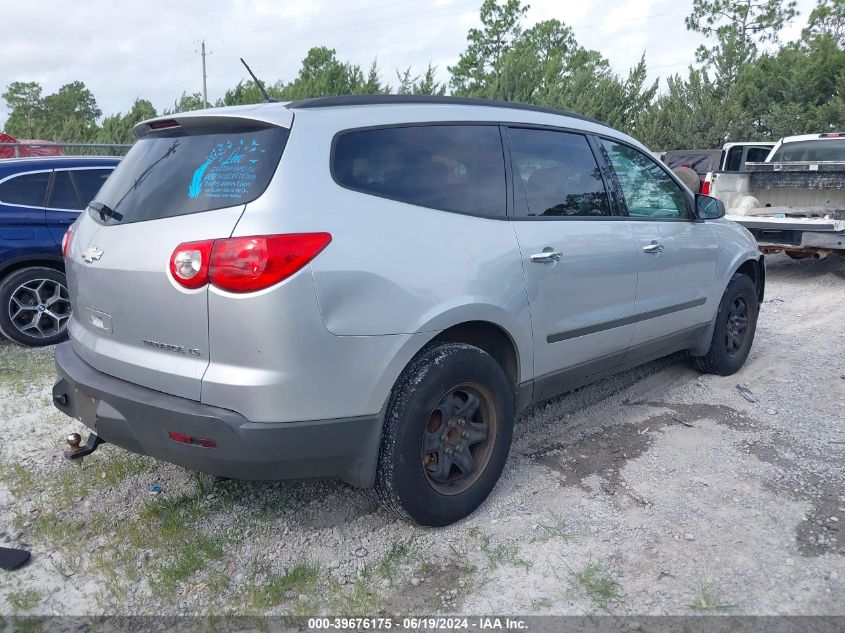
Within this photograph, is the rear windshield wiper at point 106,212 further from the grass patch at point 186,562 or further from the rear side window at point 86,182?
the rear side window at point 86,182

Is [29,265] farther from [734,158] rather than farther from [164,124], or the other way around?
[734,158]

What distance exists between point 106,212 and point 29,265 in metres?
3.73

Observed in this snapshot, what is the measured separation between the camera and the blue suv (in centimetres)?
607

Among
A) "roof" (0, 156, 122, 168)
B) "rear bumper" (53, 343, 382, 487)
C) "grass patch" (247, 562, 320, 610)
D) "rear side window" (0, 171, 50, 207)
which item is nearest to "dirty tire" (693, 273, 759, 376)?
"rear bumper" (53, 343, 382, 487)

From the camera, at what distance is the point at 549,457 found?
3904mm

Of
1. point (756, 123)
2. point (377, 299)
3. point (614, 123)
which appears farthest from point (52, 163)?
point (756, 123)

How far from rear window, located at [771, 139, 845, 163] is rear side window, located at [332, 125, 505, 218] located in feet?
30.0

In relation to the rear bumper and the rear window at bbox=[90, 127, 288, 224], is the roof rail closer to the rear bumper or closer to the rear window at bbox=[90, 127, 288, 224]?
the rear window at bbox=[90, 127, 288, 224]

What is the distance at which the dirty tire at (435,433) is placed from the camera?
2.85m

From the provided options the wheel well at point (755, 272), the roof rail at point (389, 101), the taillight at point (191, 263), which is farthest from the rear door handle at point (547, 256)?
the wheel well at point (755, 272)

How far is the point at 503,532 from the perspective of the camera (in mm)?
3141

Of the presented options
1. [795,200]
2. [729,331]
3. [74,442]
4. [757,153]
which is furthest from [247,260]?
[757,153]

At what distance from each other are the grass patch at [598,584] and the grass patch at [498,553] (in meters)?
0.21

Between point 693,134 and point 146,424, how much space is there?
32.3m
